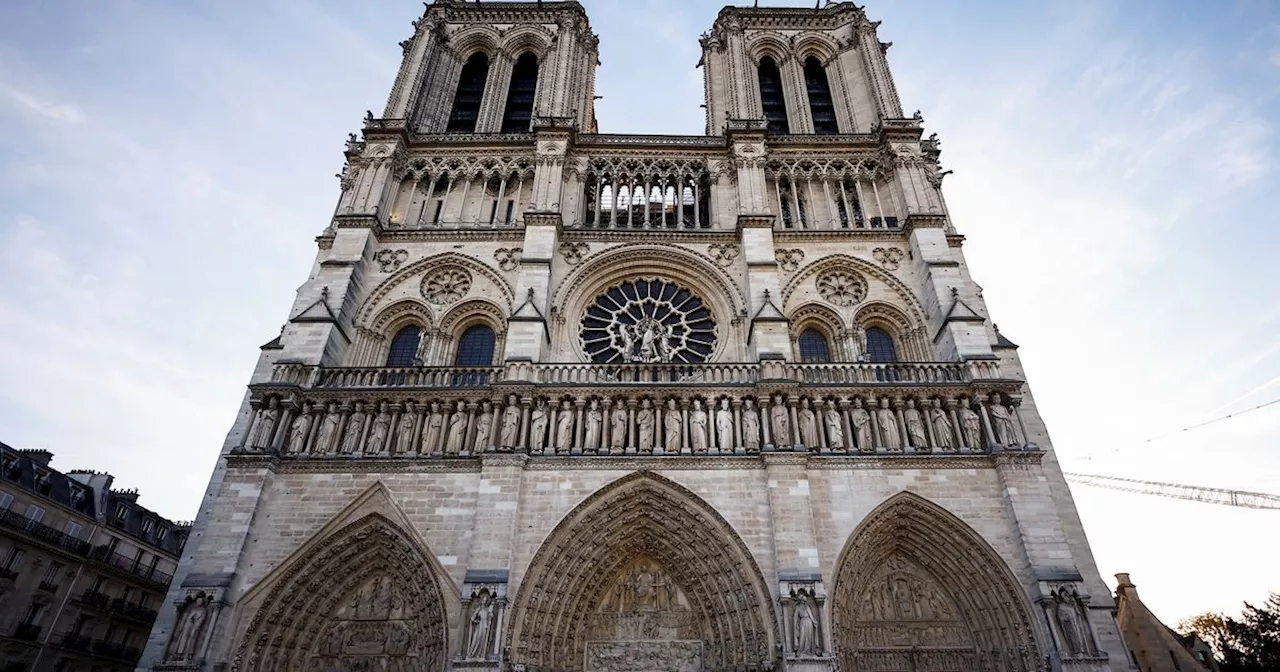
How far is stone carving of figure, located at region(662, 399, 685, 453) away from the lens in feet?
39.6

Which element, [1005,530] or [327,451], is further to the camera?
[327,451]

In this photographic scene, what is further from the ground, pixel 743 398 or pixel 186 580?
pixel 743 398

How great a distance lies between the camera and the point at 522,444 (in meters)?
12.0

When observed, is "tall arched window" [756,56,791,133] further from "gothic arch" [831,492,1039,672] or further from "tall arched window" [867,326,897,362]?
"gothic arch" [831,492,1039,672]

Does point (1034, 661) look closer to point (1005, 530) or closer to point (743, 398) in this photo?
point (1005, 530)

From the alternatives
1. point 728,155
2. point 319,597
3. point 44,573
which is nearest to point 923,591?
point 319,597

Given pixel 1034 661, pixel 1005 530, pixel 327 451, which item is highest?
pixel 327 451

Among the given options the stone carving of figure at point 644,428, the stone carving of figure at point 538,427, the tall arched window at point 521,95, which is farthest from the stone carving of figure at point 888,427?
the tall arched window at point 521,95

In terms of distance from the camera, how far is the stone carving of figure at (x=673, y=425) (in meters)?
12.1

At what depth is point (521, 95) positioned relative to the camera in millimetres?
21281

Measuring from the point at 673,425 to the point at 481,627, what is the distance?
4.67m

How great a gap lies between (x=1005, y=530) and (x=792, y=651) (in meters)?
4.36

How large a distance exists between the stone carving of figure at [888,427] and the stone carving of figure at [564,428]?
573 centimetres

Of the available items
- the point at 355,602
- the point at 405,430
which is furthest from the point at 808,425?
the point at 355,602
